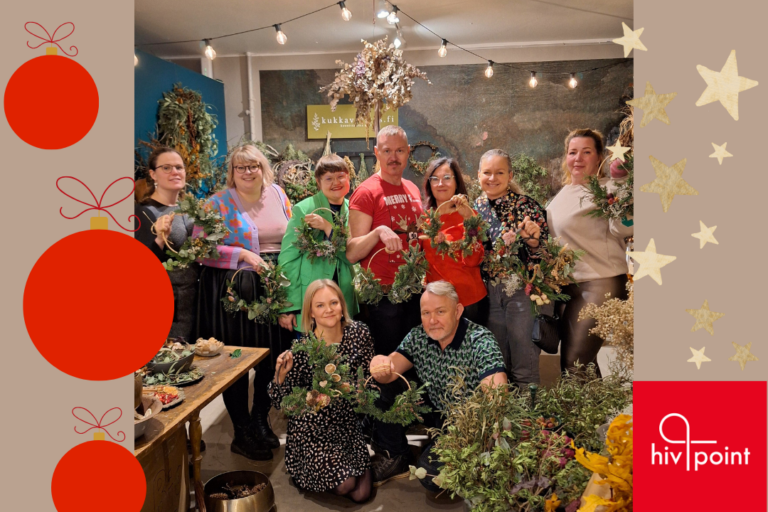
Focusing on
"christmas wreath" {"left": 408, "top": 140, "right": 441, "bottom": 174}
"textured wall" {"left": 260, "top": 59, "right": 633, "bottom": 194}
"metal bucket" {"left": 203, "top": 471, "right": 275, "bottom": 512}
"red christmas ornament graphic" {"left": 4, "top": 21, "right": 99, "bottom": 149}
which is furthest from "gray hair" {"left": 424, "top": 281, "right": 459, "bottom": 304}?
"textured wall" {"left": 260, "top": 59, "right": 633, "bottom": 194}

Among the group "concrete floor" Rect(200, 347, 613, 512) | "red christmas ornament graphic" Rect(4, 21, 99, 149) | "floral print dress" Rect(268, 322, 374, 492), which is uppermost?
"red christmas ornament graphic" Rect(4, 21, 99, 149)

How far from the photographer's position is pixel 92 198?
34.3 inches

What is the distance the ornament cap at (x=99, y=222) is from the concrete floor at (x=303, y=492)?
2215 mm

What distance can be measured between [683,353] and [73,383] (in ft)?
3.52

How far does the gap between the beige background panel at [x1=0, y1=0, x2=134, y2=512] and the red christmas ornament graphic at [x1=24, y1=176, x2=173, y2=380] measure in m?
0.02

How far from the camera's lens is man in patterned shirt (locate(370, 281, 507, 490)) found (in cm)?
247

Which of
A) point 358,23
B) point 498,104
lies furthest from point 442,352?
point 498,104

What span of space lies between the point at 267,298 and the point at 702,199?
96.1 inches

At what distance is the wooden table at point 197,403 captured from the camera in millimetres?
1840

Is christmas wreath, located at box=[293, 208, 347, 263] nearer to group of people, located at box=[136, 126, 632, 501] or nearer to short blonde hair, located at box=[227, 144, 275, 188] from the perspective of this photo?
group of people, located at box=[136, 126, 632, 501]

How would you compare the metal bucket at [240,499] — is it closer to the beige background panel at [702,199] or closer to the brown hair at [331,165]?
the brown hair at [331,165]

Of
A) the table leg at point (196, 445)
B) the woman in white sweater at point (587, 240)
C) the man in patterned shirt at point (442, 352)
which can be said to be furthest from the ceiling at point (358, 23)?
the table leg at point (196, 445)

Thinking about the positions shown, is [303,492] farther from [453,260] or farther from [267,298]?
[453,260]

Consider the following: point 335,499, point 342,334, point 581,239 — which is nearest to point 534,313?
point 581,239
